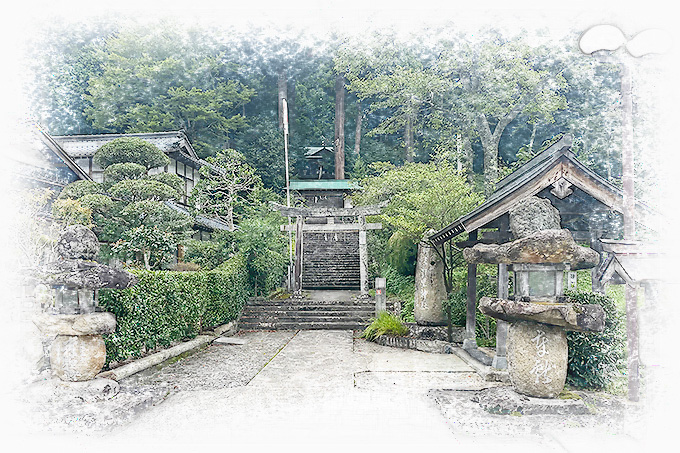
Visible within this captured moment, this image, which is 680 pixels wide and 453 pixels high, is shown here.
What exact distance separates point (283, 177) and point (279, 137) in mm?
2808

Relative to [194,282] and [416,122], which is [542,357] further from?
[416,122]

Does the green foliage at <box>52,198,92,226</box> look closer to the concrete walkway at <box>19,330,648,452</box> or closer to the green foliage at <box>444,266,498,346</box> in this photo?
the concrete walkway at <box>19,330,648,452</box>

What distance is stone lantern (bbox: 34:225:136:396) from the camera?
16.9ft

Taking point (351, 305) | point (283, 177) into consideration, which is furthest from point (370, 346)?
point (283, 177)

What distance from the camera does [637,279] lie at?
4051 mm

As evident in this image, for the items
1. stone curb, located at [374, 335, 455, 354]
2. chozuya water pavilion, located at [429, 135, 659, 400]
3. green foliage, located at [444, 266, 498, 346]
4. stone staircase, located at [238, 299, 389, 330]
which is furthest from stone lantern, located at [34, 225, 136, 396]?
stone staircase, located at [238, 299, 389, 330]

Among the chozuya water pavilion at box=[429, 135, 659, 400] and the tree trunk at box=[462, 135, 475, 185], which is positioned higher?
the tree trunk at box=[462, 135, 475, 185]

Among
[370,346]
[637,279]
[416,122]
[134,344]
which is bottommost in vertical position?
[370,346]

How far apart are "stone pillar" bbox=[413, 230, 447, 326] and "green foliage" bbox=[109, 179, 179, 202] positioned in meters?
8.60

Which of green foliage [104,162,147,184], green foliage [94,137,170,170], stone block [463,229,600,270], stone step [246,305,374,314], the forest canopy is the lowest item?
stone step [246,305,374,314]

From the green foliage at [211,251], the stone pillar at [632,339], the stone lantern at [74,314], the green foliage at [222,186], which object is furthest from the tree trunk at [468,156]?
the stone lantern at [74,314]

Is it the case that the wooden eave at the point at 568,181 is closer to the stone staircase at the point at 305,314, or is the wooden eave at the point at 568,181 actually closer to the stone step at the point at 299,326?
the stone staircase at the point at 305,314

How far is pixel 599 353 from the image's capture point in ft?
17.7

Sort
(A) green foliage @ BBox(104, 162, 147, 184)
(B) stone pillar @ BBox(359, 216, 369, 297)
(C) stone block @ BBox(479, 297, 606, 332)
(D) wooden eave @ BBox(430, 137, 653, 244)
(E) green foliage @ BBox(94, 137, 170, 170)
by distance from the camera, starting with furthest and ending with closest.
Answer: (E) green foliage @ BBox(94, 137, 170, 170) < (B) stone pillar @ BBox(359, 216, 369, 297) < (A) green foliage @ BBox(104, 162, 147, 184) < (D) wooden eave @ BBox(430, 137, 653, 244) < (C) stone block @ BBox(479, 297, 606, 332)
